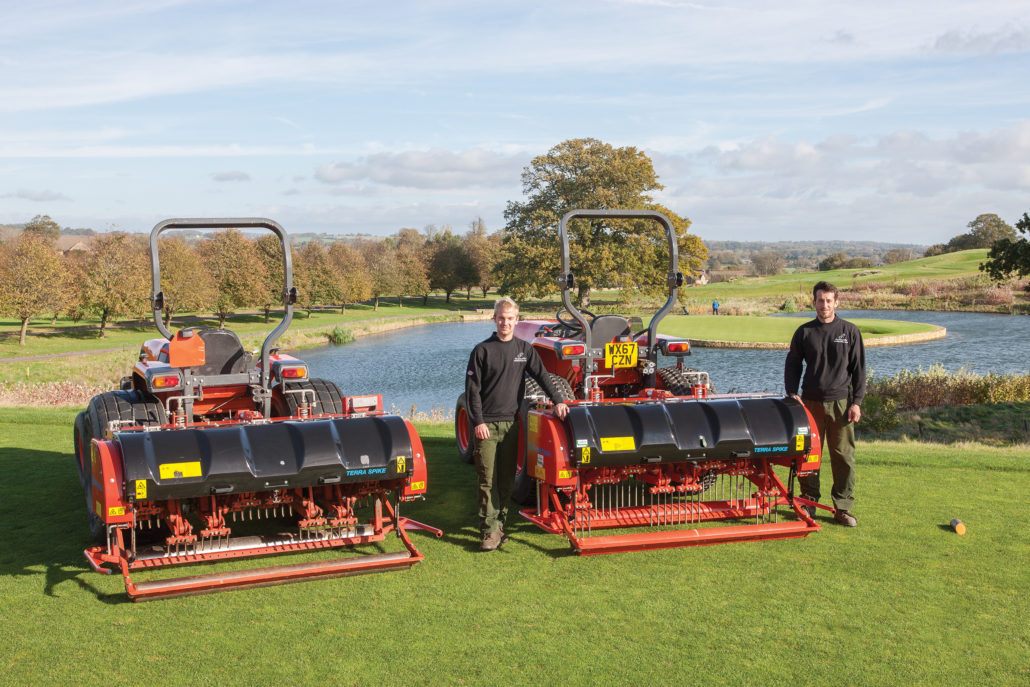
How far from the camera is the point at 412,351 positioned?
114 feet

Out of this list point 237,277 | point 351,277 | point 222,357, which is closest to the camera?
point 222,357

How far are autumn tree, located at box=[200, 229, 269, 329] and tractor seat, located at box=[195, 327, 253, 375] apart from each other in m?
37.1

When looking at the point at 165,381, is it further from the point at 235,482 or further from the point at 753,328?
the point at 753,328

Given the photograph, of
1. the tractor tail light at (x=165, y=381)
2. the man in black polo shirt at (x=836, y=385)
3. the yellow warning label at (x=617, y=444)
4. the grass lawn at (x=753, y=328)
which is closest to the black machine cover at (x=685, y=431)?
the yellow warning label at (x=617, y=444)

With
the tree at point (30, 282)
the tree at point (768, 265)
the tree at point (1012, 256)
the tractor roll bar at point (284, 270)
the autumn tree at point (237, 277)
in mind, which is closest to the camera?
the tractor roll bar at point (284, 270)

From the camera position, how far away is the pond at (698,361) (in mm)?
22938

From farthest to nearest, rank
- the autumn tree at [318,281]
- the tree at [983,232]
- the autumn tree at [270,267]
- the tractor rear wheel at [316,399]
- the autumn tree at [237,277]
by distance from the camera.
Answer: the tree at [983,232], the autumn tree at [318,281], the autumn tree at [270,267], the autumn tree at [237,277], the tractor rear wheel at [316,399]

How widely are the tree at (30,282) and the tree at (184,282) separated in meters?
5.38

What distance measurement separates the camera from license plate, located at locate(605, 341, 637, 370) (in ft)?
25.1

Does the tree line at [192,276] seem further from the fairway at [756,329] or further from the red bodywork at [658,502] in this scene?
the red bodywork at [658,502]

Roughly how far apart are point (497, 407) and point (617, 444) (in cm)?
88

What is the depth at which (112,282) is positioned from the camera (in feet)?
122

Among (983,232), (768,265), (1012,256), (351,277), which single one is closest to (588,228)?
(351,277)

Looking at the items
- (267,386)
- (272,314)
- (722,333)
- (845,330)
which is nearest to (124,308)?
(272,314)
